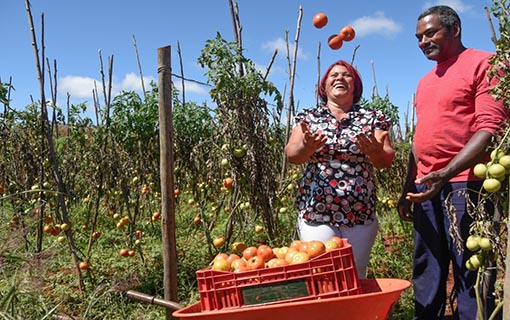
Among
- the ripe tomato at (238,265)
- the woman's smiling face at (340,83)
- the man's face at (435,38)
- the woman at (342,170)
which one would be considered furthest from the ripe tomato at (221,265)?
the man's face at (435,38)

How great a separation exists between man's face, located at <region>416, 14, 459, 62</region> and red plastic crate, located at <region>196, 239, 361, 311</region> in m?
0.98

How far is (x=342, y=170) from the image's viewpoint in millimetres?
2014

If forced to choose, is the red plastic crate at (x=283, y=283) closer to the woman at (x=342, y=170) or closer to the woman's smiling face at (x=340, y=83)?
the woman at (x=342, y=170)

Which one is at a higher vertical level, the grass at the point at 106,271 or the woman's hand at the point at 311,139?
the woman's hand at the point at 311,139

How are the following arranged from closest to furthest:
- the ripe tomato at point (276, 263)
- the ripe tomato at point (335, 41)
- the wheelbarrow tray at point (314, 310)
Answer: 1. the wheelbarrow tray at point (314, 310)
2. the ripe tomato at point (276, 263)
3. the ripe tomato at point (335, 41)

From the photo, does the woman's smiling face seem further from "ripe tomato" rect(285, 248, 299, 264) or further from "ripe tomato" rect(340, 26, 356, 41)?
"ripe tomato" rect(340, 26, 356, 41)

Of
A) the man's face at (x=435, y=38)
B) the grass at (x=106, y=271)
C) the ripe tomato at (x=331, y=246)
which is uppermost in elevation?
the man's face at (x=435, y=38)

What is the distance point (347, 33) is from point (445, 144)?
1.69 m

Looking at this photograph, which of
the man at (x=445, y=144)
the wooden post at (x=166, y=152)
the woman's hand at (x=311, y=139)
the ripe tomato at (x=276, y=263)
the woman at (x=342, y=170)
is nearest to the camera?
the ripe tomato at (x=276, y=263)

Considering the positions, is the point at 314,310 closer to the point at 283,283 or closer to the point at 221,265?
the point at 283,283

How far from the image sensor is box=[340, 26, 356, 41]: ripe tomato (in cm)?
332

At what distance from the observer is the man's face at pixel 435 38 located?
1.88 meters

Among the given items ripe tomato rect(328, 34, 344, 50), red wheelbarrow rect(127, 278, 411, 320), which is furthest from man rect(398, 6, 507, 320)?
ripe tomato rect(328, 34, 344, 50)

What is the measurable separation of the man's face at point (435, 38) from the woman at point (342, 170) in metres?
0.33
